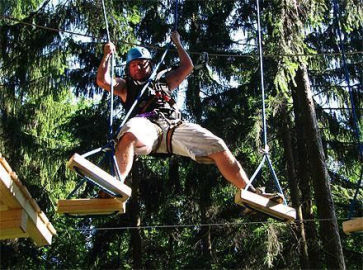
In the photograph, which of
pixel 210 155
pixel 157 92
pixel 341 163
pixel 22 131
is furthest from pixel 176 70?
pixel 341 163

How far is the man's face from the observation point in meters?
4.77

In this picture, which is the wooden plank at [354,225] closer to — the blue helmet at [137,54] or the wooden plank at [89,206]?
the wooden plank at [89,206]

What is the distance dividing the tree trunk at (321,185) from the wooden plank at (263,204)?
3517 millimetres

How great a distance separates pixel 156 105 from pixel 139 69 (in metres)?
0.37

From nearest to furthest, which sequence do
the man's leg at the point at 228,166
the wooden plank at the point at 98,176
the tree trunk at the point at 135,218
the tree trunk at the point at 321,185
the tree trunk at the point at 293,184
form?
the wooden plank at the point at 98,176
the man's leg at the point at 228,166
the tree trunk at the point at 321,185
the tree trunk at the point at 293,184
the tree trunk at the point at 135,218

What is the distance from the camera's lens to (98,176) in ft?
12.0

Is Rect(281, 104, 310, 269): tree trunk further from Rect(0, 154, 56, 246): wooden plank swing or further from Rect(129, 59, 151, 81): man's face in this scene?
Rect(0, 154, 56, 246): wooden plank swing

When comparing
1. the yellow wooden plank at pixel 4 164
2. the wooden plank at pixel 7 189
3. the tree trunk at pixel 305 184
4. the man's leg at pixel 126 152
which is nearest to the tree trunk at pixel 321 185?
the tree trunk at pixel 305 184

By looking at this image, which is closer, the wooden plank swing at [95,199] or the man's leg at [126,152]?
the wooden plank swing at [95,199]

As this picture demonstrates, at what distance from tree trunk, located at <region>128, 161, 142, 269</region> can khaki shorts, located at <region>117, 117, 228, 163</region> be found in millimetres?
6545

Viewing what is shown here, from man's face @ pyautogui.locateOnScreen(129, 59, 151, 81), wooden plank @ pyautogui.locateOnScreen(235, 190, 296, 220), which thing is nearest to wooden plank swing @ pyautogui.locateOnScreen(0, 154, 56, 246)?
man's face @ pyautogui.locateOnScreen(129, 59, 151, 81)

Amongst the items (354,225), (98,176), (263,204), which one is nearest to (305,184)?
(354,225)

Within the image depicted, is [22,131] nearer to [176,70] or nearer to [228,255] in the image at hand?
[228,255]

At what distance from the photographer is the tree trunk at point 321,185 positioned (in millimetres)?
7945
